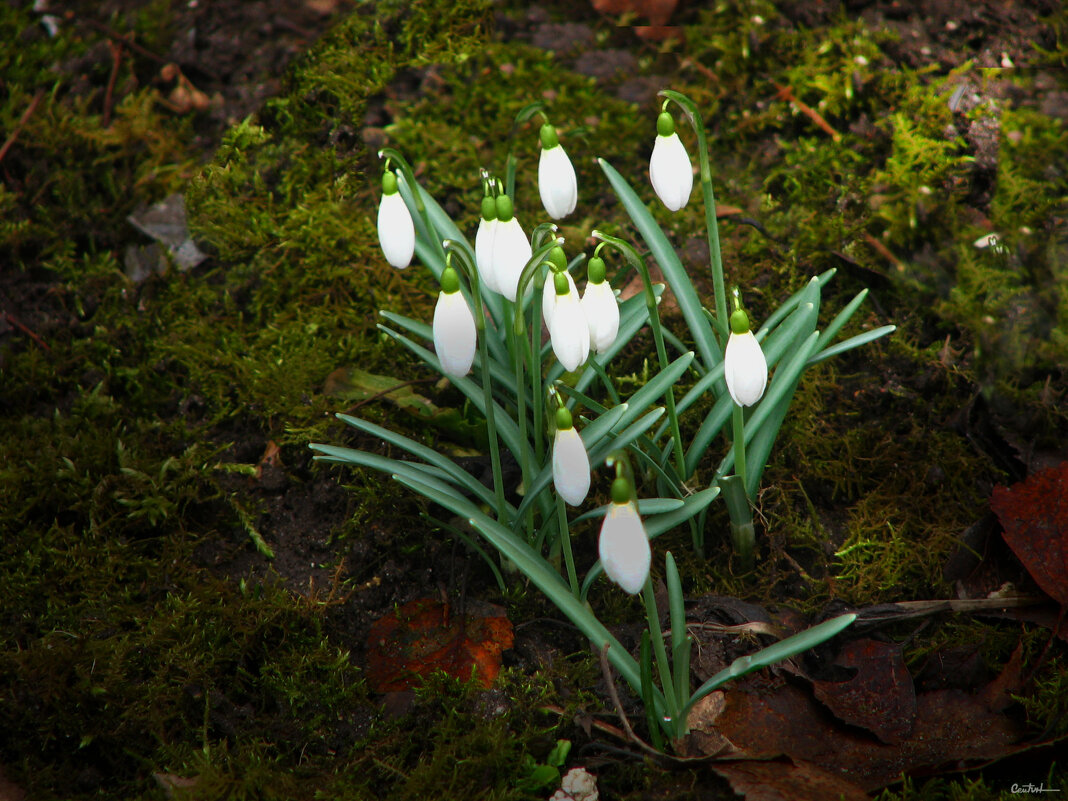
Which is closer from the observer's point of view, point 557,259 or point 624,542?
point 624,542

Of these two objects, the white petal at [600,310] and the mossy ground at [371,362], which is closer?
the white petal at [600,310]

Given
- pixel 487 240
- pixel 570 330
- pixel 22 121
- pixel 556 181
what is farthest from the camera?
pixel 22 121

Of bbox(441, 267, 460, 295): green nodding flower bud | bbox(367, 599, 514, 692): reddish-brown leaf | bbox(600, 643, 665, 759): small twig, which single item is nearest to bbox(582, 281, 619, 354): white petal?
bbox(441, 267, 460, 295): green nodding flower bud

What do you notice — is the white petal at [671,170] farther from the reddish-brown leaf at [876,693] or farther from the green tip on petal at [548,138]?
the reddish-brown leaf at [876,693]

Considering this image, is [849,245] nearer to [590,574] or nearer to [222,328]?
[590,574]

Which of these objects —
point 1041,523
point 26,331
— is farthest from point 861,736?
point 26,331

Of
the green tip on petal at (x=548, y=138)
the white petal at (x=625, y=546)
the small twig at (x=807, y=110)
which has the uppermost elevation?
the green tip on petal at (x=548, y=138)

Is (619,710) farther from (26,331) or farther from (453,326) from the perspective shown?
(26,331)

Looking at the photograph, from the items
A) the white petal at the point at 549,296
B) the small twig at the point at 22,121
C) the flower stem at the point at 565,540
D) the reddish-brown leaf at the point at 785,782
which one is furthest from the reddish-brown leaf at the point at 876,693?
the small twig at the point at 22,121
